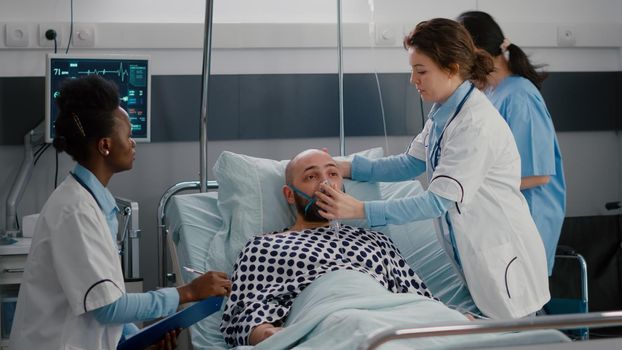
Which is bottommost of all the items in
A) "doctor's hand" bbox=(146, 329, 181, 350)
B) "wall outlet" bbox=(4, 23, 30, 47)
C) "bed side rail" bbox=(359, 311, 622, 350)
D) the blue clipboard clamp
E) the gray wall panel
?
"doctor's hand" bbox=(146, 329, 181, 350)

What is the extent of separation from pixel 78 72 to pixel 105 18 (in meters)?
0.46

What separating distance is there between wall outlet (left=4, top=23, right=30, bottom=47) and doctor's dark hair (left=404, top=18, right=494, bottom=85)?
Result: 189 cm

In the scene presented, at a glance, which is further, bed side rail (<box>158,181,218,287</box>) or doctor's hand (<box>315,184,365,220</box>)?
bed side rail (<box>158,181,218,287</box>)

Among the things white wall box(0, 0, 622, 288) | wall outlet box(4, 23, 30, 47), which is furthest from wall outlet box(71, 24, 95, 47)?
wall outlet box(4, 23, 30, 47)

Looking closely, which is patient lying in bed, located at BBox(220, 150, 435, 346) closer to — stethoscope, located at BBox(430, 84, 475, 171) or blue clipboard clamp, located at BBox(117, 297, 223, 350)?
blue clipboard clamp, located at BBox(117, 297, 223, 350)

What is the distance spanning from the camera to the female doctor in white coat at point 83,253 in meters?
2.09

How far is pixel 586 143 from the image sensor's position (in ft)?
15.0

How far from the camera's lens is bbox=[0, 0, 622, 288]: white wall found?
393cm

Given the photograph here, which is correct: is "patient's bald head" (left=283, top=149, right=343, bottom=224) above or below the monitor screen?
below

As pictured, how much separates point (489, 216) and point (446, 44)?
506mm

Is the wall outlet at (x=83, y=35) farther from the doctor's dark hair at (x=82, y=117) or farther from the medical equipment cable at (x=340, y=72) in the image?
the doctor's dark hair at (x=82, y=117)

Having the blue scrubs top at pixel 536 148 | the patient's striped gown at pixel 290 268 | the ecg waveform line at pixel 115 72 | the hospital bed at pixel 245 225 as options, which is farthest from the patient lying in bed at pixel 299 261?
the ecg waveform line at pixel 115 72

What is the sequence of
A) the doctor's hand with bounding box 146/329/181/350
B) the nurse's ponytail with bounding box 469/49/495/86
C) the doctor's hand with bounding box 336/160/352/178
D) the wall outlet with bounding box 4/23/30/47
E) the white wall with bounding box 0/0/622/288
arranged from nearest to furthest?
1. the doctor's hand with bounding box 146/329/181/350
2. the nurse's ponytail with bounding box 469/49/495/86
3. the doctor's hand with bounding box 336/160/352/178
4. the wall outlet with bounding box 4/23/30/47
5. the white wall with bounding box 0/0/622/288

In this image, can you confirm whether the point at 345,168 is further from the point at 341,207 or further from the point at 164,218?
the point at 164,218
